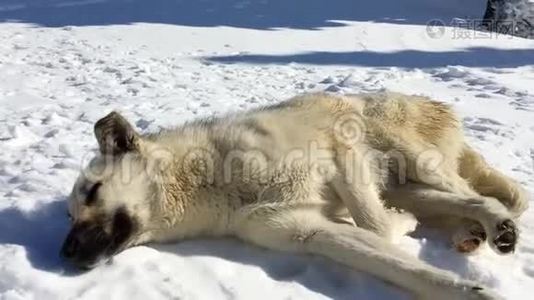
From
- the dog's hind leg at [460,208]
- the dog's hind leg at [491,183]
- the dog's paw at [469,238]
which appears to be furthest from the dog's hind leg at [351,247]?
the dog's hind leg at [491,183]

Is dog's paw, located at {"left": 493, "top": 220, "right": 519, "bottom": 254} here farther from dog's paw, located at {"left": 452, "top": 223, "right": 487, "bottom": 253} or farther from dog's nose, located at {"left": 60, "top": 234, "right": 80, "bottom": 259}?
dog's nose, located at {"left": 60, "top": 234, "right": 80, "bottom": 259}

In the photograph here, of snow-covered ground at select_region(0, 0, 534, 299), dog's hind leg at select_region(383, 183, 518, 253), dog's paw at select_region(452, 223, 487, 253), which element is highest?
dog's hind leg at select_region(383, 183, 518, 253)

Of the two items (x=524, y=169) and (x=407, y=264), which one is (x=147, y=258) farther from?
(x=524, y=169)

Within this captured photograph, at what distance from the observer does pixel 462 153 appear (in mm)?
4992

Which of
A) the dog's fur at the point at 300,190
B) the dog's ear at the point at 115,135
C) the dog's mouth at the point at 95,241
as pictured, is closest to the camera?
the dog's mouth at the point at 95,241

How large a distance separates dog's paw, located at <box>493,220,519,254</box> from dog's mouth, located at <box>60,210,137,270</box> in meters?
2.05

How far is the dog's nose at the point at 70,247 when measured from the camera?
3.69 metres

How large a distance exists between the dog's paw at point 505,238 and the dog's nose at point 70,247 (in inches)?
91.2

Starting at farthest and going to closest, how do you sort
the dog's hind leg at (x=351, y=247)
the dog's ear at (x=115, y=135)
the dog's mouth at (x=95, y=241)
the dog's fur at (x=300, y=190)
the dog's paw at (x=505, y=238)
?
the dog's ear at (x=115, y=135), the dog's paw at (x=505, y=238), the dog's fur at (x=300, y=190), the dog's mouth at (x=95, y=241), the dog's hind leg at (x=351, y=247)

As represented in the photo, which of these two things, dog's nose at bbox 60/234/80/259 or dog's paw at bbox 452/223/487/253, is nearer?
dog's nose at bbox 60/234/80/259

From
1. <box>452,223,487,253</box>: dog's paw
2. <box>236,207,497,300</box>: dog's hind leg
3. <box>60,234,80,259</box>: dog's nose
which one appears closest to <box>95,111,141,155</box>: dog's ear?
<box>60,234,80,259</box>: dog's nose

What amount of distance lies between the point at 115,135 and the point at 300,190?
1.14 metres

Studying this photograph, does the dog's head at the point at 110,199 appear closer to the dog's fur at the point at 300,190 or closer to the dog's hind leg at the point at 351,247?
the dog's fur at the point at 300,190

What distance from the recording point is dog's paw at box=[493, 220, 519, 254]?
13.5 feet
